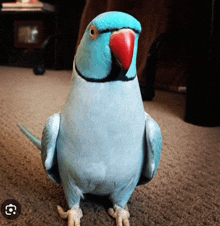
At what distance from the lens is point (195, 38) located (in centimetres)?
97

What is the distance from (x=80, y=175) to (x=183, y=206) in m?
0.23

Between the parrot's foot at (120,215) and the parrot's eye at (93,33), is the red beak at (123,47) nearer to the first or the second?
the parrot's eye at (93,33)

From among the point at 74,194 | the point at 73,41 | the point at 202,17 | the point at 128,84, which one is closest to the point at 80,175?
the point at 74,194

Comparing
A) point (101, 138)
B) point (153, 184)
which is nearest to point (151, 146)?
point (101, 138)

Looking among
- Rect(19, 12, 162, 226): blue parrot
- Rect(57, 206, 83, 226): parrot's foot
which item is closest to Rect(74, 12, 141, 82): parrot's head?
Rect(19, 12, 162, 226): blue parrot

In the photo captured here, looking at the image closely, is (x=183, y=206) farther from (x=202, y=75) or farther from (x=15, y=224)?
(x=202, y=75)

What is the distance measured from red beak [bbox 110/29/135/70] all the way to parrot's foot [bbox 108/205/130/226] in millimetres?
260

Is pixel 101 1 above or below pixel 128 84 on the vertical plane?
above

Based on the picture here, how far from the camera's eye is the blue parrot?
1.13 ft

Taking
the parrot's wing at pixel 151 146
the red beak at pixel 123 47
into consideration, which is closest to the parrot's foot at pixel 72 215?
the parrot's wing at pixel 151 146

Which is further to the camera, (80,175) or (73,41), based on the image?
(73,41)

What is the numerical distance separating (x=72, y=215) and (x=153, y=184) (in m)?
0.21

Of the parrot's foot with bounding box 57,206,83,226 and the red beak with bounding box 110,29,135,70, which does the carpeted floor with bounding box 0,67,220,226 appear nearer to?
the parrot's foot with bounding box 57,206,83,226

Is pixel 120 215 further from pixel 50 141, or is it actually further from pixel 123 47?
pixel 123 47
